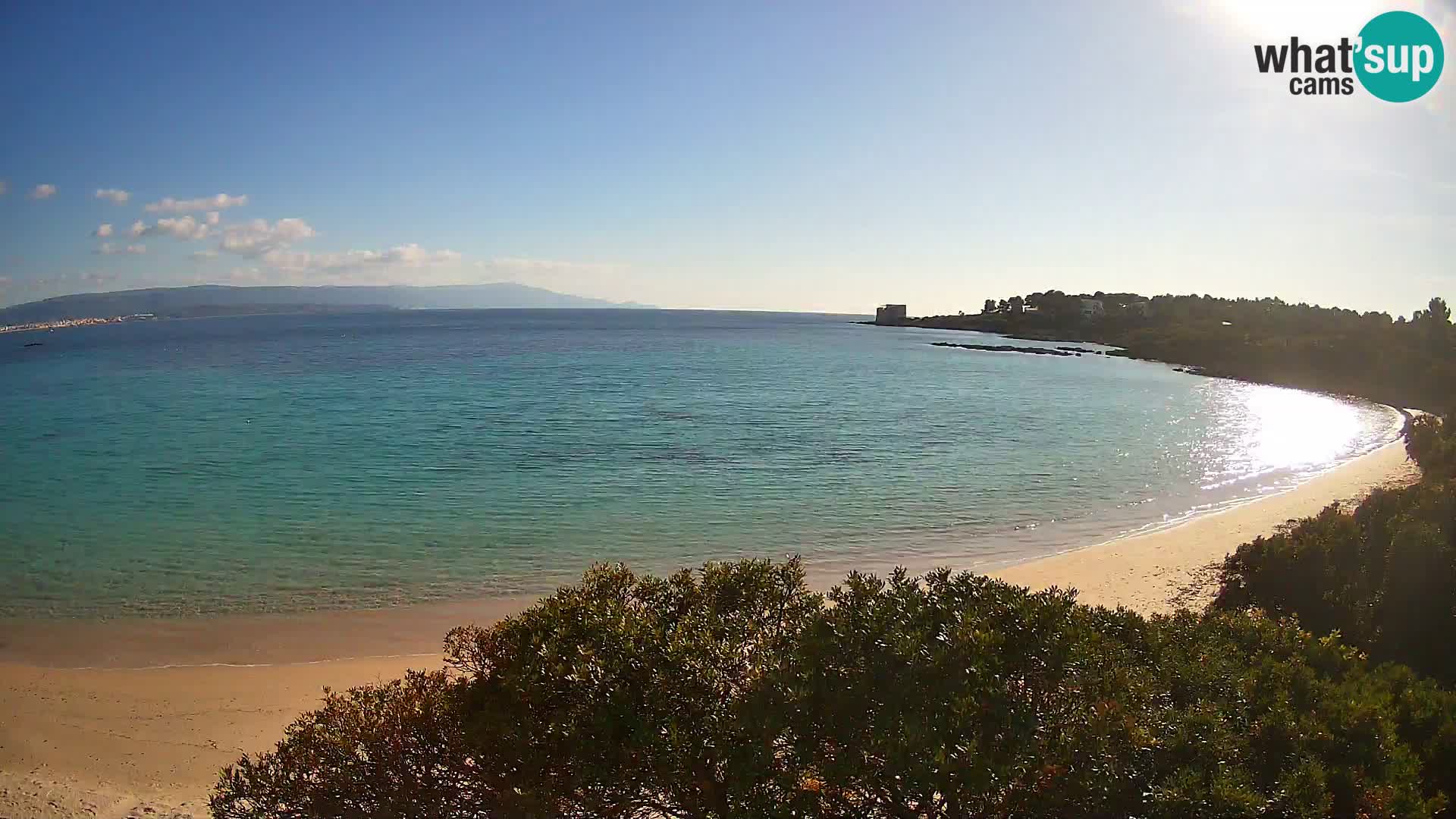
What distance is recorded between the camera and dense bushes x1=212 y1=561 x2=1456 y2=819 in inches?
163

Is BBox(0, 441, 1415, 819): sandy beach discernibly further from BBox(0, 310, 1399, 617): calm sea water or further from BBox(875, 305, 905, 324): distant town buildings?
BBox(875, 305, 905, 324): distant town buildings

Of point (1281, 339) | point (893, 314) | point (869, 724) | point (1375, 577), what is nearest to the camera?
point (869, 724)

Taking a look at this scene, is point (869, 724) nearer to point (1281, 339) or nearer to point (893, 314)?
point (1281, 339)

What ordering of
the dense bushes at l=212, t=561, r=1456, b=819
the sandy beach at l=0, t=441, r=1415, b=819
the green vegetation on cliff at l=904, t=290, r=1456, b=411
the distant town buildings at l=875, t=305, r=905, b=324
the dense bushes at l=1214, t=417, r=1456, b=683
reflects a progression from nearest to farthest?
the dense bushes at l=212, t=561, r=1456, b=819
the dense bushes at l=1214, t=417, r=1456, b=683
the sandy beach at l=0, t=441, r=1415, b=819
the green vegetation on cliff at l=904, t=290, r=1456, b=411
the distant town buildings at l=875, t=305, r=905, b=324

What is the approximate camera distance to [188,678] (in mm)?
10383

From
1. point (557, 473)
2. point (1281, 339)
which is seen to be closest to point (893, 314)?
point (1281, 339)

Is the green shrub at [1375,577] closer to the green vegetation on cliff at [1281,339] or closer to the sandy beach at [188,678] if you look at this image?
the sandy beach at [188,678]

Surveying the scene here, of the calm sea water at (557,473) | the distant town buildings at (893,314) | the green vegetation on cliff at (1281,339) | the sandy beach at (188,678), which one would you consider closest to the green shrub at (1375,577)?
the sandy beach at (188,678)

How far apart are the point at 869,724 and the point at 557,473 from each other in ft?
63.3

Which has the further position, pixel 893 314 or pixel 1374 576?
pixel 893 314

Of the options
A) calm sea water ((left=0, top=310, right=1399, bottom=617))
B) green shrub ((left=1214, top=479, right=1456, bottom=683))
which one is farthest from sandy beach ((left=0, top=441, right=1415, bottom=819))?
green shrub ((left=1214, top=479, right=1456, bottom=683))

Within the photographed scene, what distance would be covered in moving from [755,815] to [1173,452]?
91.3 feet

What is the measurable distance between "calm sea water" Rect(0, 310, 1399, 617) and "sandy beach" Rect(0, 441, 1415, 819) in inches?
36.8

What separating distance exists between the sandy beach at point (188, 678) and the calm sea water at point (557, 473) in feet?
3.07
